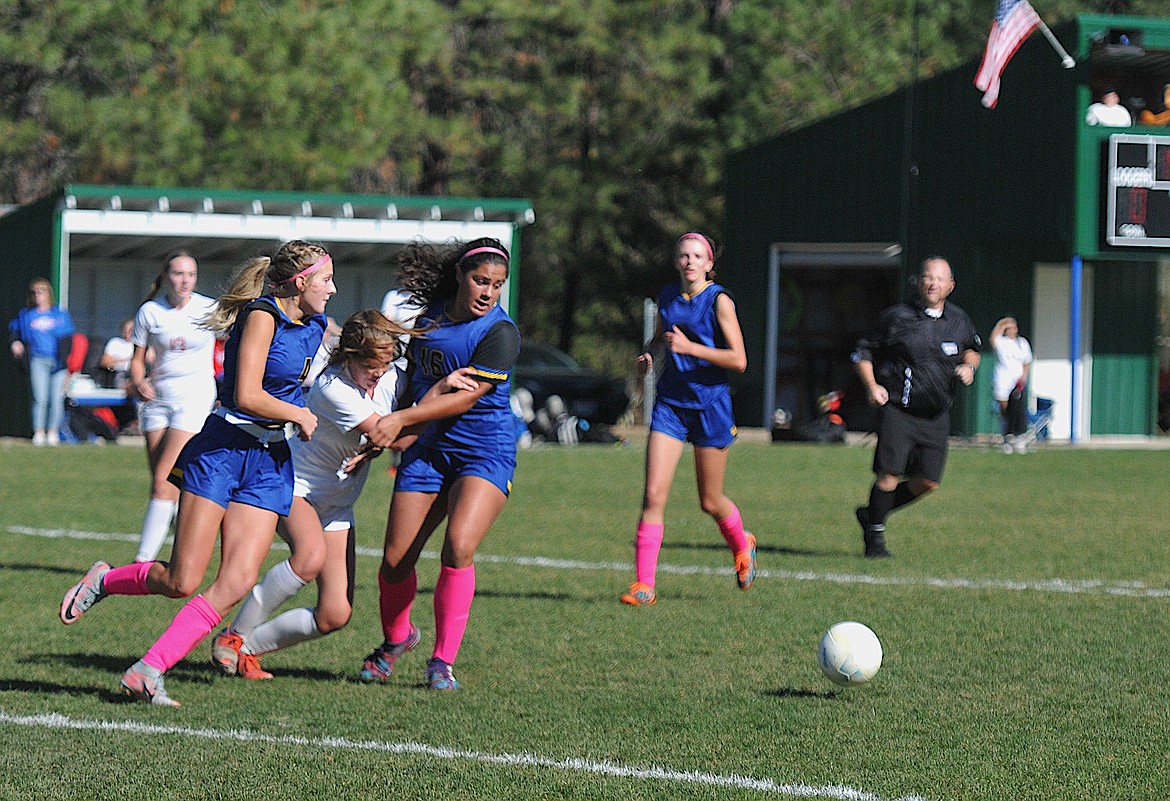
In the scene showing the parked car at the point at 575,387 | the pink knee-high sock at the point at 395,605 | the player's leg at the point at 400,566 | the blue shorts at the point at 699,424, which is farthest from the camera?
the parked car at the point at 575,387

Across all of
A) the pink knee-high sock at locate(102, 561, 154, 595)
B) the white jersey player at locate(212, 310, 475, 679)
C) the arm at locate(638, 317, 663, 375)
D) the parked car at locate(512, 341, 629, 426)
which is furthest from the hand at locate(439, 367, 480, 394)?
the parked car at locate(512, 341, 629, 426)

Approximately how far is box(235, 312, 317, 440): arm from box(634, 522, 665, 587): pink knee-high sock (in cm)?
327

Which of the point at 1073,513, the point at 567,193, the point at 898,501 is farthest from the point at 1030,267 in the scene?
the point at 898,501

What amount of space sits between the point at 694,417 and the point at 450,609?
2.84 meters

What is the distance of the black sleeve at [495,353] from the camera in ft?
22.1

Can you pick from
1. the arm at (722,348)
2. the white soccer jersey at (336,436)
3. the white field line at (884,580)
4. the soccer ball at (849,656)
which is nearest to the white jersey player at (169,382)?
the white field line at (884,580)

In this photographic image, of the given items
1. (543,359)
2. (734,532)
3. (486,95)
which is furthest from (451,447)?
(486,95)

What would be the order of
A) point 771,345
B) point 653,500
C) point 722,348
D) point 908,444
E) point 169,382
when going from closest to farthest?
point 722,348
point 653,500
point 169,382
point 908,444
point 771,345

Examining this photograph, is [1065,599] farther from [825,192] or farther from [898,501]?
[825,192]

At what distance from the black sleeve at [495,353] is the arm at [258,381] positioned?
0.71 metres

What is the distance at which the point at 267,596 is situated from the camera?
22.8 ft

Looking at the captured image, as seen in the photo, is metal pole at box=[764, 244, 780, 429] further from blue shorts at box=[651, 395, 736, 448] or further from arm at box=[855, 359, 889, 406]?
blue shorts at box=[651, 395, 736, 448]

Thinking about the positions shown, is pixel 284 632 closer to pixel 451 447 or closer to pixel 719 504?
pixel 451 447

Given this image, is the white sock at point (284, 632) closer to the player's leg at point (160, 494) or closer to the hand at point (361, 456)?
the hand at point (361, 456)
